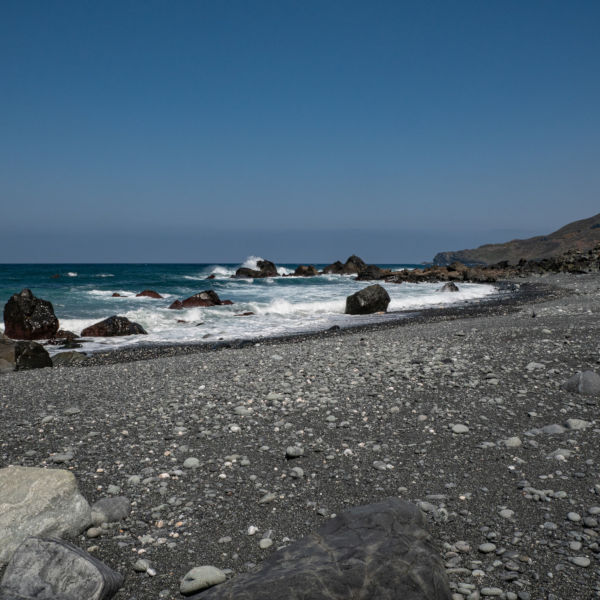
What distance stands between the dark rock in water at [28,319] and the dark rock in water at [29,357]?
18.8 feet

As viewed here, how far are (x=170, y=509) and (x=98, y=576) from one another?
3.63 ft

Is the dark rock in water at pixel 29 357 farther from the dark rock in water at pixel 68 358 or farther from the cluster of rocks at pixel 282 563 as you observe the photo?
the cluster of rocks at pixel 282 563

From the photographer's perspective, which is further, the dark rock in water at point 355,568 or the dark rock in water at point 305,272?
the dark rock in water at point 305,272

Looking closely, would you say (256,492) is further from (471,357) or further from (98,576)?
(471,357)

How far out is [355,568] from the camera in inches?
109

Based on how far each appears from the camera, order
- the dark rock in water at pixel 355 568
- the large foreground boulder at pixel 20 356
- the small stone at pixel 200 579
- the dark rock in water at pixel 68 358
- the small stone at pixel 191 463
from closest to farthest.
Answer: the dark rock in water at pixel 355 568 → the small stone at pixel 200 579 → the small stone at pixel 191 463 → the large foreground boulder at pixel 20 356 → the dark rock in water at pixel 68 358

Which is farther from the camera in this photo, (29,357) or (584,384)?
(29,357)

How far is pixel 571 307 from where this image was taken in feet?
55.0

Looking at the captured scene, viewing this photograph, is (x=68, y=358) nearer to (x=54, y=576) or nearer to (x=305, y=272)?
(x=54, y=576)

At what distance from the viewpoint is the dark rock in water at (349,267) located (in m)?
74.0

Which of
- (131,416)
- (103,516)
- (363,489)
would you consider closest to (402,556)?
(363,489)

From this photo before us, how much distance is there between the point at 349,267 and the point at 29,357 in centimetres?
6500

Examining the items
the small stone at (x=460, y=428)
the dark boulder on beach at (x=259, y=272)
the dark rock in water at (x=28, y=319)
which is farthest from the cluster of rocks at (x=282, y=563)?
the dark boulder on beach at (x=259, y=272)

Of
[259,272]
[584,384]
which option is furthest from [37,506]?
[259,272]
